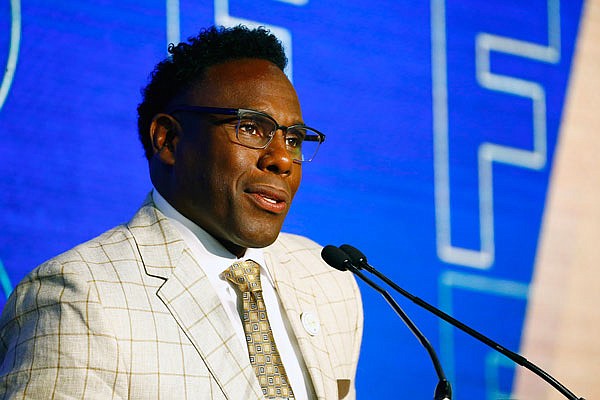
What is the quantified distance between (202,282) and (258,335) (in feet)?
0.55

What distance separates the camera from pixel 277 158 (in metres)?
2.34

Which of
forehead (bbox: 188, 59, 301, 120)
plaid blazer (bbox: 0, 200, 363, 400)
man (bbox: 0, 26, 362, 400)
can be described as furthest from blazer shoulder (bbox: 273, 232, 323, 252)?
forehead (bbox: 188, 59, 301, 120)

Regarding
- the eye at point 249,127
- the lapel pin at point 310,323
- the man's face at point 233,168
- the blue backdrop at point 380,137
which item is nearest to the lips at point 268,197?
the man's face at point 233,168

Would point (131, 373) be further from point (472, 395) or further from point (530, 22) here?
point (530, 22)

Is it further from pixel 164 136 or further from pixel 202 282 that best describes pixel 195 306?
pixel 164 136

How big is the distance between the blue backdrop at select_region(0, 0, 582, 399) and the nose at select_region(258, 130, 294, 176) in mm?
638

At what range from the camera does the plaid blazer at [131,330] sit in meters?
2.02

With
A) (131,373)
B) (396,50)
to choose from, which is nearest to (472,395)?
(396,50)

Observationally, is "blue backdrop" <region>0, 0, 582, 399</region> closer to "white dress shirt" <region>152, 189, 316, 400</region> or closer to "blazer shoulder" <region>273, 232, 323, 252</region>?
"blazer shoulder" <region>273, 232, 323, 252</region>

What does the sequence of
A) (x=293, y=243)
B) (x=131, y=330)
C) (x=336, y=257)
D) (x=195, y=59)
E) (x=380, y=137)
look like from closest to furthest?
1. (x=131, y=330)
2. (x=336, y=257)
3. (x=195, y=59)
4. (x=293, y=243)
5. (x=380, y=137)

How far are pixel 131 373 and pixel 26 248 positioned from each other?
2.47 ft

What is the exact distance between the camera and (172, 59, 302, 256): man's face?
7.56ft

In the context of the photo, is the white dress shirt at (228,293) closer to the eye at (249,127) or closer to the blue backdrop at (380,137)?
the eye at (249,127)

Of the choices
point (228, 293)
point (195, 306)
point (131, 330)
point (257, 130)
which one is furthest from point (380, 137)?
point (131, 330)
